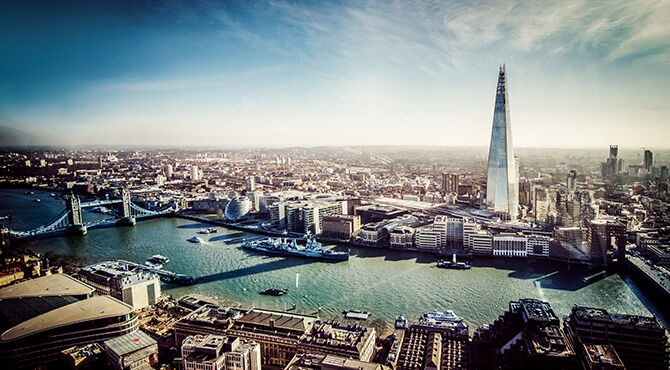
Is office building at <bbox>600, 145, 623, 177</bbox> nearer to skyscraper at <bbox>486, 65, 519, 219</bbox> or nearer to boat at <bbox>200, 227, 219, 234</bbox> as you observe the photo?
skyscraper at <bbox>486, 65, 519, 219</bbox>

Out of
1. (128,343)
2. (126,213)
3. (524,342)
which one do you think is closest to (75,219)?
(126,213)

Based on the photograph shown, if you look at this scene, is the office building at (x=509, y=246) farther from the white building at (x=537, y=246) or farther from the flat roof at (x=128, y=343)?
the flat roof at (x=128, y=343)

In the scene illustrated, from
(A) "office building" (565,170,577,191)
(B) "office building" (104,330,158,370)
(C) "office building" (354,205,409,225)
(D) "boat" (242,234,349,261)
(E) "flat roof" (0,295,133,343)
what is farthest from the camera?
(C) "office building" (354,205,409,225)

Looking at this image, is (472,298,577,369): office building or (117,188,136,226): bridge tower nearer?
(472,298,577,369): office building

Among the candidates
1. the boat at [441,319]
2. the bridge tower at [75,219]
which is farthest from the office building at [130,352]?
the bridge tower at [75,219]

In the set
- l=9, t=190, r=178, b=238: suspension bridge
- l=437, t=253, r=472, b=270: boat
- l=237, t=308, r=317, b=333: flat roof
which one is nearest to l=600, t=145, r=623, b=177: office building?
l=437, t=253, r=472, b=270: boat

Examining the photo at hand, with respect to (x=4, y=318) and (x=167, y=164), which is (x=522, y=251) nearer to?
(x=4, y=318)

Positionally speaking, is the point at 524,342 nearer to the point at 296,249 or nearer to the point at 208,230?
the point at 296,249

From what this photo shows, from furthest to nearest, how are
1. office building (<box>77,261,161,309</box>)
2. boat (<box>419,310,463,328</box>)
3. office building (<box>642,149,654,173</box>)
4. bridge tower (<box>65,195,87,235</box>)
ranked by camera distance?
1. bridge tower (<box>65,195,87,235</box>)
2. office building (<box>642,149,654,173</box>)
3. office building (<box>77,261,161,309</box>)
4. boat (<box>419,310,463,328</box>)
